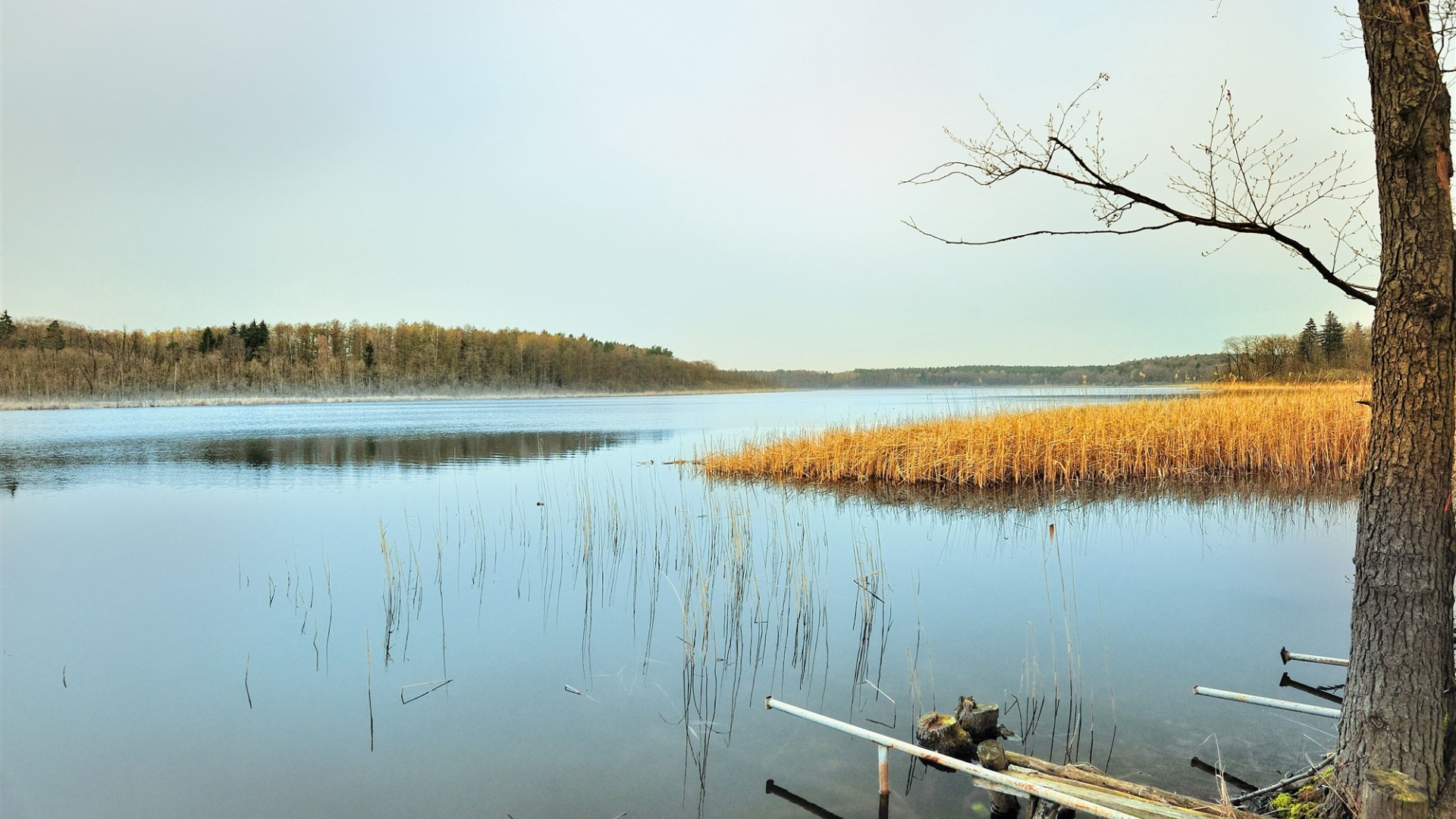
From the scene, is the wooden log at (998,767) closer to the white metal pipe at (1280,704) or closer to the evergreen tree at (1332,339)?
the white metal pipe at (1280,704)

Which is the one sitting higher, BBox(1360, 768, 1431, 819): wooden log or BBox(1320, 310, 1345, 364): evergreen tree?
BBox(1320, 310, 1345, 364): evergreen tree

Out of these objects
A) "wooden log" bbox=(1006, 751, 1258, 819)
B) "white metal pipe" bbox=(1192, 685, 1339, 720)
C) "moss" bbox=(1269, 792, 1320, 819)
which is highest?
"white metal pipe" bbox=(1192, 685, 1339, 720)

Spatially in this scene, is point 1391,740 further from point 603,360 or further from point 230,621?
point 603,360

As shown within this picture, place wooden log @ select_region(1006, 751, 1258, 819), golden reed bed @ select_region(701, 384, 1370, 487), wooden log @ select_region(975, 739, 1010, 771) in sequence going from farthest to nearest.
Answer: golden reed bed @ select_region(701, 384, 1370, 487)
wooden log @ select_region(975, 739, 1010, 771)
wooden log @ select_region(1006, 751, 1258, 819)

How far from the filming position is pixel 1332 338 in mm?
39719

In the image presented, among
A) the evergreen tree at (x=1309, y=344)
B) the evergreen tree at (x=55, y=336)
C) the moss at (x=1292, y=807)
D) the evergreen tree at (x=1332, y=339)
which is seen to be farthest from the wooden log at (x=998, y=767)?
the evergreen tree at (x=55, y=336)

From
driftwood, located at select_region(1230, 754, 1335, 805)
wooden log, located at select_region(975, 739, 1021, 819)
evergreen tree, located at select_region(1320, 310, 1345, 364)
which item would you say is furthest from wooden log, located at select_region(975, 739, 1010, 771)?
evergreen tree, located at select_region(1320, 310, 1345, 364)

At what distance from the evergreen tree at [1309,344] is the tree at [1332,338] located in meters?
0.26

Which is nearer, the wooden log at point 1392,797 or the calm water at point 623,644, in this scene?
the wooden log at point 1392,797

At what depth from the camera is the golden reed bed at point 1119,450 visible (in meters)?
12.9

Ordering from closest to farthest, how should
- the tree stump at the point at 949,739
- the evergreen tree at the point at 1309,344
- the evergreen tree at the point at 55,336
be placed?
the tree stump at the point at 949,739 < the evergreen tree at the point at 1309,344 < the evergreen tree at the point at 55,336

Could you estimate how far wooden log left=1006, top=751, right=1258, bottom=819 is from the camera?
2.61m

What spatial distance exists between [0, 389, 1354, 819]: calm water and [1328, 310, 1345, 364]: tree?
33.6 metres

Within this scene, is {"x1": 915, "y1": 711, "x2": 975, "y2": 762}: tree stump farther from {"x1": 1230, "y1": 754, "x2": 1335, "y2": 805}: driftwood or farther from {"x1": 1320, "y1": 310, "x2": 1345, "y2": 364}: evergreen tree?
{"x1": 1320, "y1": 310, "x2": 1345, "y2": 364}: evergreen tree
